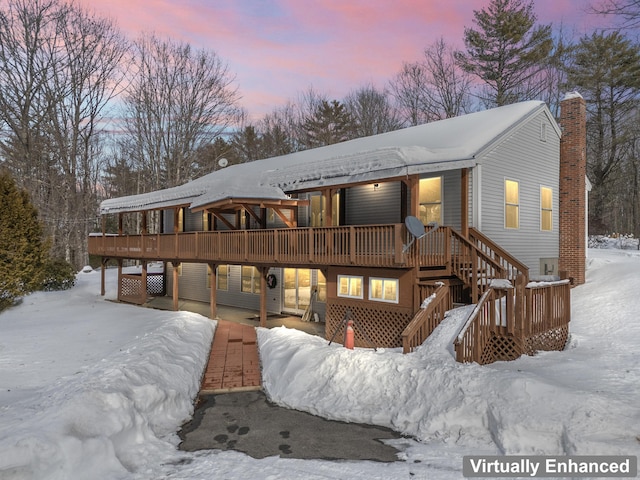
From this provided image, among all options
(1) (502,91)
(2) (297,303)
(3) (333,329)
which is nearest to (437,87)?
(1) (502,91)

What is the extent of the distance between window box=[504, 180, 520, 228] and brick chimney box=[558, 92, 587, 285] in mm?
3464

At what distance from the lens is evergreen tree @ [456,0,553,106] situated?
33.0m

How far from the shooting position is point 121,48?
35688mm

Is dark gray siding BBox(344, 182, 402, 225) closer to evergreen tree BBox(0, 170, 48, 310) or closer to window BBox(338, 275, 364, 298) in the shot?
window BBox(338, 275, 364, 298)

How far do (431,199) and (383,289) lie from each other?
348cm

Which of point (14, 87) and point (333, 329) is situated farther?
point (14, 87)

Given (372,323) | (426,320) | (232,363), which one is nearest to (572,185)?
(372,323)

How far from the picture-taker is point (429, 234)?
37.8ft

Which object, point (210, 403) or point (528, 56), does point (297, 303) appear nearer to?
point (210, 403)

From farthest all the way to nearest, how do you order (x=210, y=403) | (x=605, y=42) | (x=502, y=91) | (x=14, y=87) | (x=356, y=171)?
(x=502, y=91) < (x=605, y=42) < (x=14, y=87) < (x=356, y=171) < (x=210, y=403)

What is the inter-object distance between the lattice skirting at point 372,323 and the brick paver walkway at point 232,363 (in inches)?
103

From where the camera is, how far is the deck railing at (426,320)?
9905 mm

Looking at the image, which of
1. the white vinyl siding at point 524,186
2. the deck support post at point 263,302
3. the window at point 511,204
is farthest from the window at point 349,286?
the window at point 511,204

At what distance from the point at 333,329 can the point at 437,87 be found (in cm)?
3007
